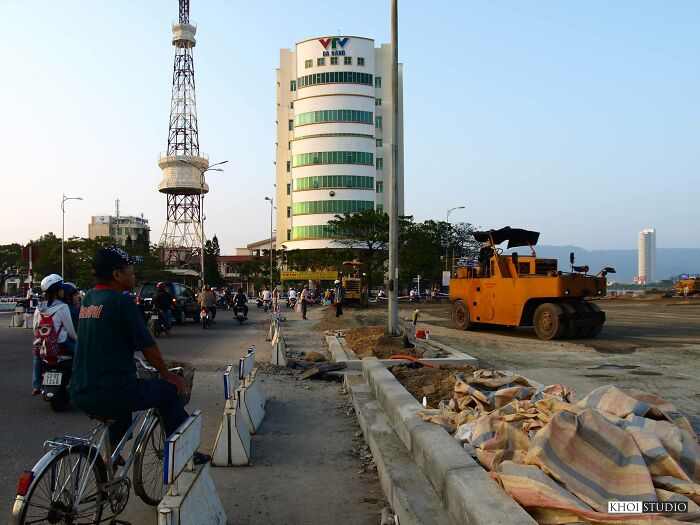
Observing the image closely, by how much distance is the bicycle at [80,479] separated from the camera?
11.2 ft

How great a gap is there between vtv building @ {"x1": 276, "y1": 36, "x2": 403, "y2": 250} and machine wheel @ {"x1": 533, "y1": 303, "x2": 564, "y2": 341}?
2614 inches

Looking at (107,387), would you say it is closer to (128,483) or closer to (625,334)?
(128,483)

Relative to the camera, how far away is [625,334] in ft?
62.8

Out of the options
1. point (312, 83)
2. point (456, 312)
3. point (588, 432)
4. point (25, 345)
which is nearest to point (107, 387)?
point (588, 432)

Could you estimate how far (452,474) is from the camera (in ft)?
12.7

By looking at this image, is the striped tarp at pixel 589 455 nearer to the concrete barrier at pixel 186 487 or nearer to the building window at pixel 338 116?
the concrete barrier at pixel 186 487

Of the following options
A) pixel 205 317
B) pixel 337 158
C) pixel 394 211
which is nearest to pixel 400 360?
pixel 394 211

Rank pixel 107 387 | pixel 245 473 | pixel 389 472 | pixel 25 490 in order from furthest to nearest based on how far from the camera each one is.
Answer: pixel 245 473 → pixel 389 472 → pixel 107 387 → pixel 25 490

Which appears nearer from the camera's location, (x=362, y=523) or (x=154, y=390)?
(x=154, y=390)

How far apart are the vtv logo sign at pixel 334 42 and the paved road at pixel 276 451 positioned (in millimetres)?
84408

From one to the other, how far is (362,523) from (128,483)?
64.3 inches

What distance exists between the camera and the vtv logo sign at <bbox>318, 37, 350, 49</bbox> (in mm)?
89412

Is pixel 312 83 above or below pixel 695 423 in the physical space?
above

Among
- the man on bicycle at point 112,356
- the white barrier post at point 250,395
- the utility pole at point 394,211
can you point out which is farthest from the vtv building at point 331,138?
the man on bicycle at point 112,356
